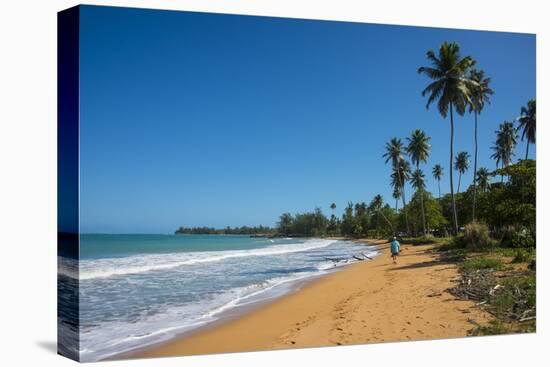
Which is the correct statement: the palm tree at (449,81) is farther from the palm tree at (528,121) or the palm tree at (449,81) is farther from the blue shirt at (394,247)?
the blue shirt at (394,247)

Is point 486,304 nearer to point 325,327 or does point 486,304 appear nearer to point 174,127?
point 325,327

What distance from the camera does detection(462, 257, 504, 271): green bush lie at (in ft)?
34.3

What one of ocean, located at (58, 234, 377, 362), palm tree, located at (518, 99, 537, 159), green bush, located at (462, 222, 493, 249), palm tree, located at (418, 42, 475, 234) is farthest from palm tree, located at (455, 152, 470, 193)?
ocean, located at (58, 234, 377, 362)

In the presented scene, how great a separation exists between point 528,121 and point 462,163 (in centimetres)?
183

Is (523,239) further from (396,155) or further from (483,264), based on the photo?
(396,155)

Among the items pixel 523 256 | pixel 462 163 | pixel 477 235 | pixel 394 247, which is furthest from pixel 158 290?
pixel 523 256

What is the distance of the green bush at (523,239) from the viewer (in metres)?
10.6

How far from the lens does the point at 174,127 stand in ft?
27.1

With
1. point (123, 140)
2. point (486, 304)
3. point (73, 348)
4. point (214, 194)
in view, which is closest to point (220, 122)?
point (214, 194)

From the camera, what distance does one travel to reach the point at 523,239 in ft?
35.0

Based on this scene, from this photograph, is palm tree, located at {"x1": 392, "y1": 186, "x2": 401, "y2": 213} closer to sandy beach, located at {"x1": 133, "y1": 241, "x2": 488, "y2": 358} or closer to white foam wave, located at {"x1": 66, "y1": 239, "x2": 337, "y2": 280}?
sandy beach, located at {"x1": 133, "y1": 241, "x2": 488, "y2": 358}

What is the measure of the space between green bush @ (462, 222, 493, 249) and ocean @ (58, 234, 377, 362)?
239cm

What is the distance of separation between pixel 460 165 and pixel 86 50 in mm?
6384

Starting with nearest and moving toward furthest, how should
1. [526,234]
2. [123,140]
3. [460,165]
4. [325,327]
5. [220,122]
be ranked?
[123,140]
[325,327]
[220,122]
[460,165]
[526,234]
